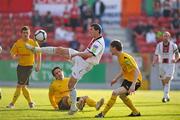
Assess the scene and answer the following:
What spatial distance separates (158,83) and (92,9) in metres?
8.74

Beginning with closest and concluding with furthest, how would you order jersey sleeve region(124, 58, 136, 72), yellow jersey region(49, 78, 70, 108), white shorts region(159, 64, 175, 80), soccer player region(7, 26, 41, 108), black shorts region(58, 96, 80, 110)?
jersey sleeve region(124, 58, 136, 72) → black shorts region(58, 96, 80, 110) → yellow jersey region(49, 78, 70, 108) → soccer player region(7, 26, 41, 108) → white shorts region(159, 64, 175, 80)

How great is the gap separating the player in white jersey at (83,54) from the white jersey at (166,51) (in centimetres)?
631

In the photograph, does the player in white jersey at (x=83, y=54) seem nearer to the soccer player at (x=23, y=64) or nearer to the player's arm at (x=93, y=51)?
the player's arm at (x=93, y=51)

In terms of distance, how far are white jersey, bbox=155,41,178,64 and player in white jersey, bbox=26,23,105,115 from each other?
6310 mm

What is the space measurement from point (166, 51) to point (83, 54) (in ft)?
22.5

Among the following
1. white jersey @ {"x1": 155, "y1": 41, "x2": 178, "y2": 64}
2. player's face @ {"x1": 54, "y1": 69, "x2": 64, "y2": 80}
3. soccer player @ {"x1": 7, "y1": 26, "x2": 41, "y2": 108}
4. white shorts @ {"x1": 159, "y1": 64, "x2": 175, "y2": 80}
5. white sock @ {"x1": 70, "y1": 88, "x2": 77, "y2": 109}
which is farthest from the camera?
white shorts @ {"x1": 159, "y1": 64, "x2": 175, "y2": 80}

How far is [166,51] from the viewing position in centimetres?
1825

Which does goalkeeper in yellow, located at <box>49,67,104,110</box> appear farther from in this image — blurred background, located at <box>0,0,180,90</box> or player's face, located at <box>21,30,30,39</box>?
blurred background, located at <box>0,0,180,90</box>

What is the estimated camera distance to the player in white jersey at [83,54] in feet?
38.9

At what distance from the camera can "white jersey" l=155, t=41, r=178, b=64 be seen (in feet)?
59.3

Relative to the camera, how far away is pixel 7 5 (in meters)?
35.8

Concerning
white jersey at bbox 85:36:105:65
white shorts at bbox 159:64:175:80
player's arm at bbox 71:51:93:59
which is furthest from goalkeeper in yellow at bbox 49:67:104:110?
white shorts at bbox 159:64:175:80

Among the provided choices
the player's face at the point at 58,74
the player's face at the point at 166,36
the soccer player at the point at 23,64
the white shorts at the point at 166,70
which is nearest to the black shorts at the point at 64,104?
the player's face at the point at 58,74

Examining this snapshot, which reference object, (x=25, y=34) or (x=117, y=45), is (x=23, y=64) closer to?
(x=25, y=34)
